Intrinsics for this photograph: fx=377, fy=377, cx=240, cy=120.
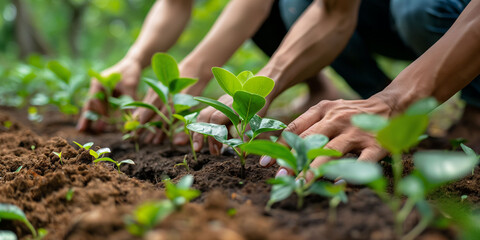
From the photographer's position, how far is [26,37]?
8500mm

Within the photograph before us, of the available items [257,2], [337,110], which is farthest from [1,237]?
[257,2]

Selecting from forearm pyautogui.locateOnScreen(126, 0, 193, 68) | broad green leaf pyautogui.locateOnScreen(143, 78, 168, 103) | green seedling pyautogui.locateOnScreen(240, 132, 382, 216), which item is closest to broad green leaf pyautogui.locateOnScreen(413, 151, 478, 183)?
green seedling pyautogui.locateOnScreen(240, 132, 382, 216)

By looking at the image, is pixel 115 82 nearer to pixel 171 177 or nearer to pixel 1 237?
pixel 171 177

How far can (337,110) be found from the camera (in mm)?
1065

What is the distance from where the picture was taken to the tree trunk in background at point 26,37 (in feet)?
27.4

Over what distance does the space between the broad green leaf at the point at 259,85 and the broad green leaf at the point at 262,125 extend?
8 cm

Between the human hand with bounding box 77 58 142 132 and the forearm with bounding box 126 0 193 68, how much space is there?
155mm

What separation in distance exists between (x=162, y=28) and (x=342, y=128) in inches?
62.2

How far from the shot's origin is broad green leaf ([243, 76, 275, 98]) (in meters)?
0.99

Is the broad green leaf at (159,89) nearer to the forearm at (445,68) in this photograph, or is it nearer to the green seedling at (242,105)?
the green seedling at (242,105)

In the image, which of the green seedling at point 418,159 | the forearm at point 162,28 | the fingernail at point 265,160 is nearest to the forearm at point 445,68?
the fingernail at point 265,160

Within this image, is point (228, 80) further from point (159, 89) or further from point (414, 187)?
point (414, 187)

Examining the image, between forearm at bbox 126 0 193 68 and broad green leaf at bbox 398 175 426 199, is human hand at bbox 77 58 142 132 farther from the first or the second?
broad green leaf at bbox 398 175 426 199

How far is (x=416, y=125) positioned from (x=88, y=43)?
71.1ft
